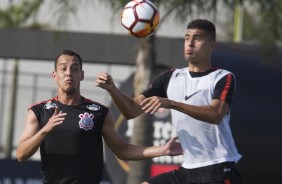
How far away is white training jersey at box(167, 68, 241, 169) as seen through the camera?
716 centimetres

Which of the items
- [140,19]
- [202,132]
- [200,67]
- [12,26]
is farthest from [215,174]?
[12,26]

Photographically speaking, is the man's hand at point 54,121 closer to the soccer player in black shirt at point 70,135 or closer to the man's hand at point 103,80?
the soccer player in black shirt at point 70,135

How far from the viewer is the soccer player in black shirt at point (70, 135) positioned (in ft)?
22.1

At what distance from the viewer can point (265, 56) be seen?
42.4 ft

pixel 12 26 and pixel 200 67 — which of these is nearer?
pixel 200 67

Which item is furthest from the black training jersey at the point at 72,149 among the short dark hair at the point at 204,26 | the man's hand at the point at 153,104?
the short dark hair at the point at 204,26

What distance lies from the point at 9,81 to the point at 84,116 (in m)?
17.4

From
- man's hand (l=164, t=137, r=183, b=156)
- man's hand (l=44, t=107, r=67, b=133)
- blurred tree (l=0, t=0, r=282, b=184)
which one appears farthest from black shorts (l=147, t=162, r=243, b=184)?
blurred tree (l=0, t=0, r=282, b=184)

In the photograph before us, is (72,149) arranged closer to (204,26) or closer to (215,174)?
(215,174)

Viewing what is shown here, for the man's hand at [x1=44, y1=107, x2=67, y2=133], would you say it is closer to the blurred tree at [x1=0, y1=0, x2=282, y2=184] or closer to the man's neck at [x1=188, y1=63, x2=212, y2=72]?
the man's neck at [x1=188, y1=63, x2=212, y2=72]

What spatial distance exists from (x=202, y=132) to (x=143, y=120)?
540 cm

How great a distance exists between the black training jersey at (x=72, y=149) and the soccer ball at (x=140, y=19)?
1.29 meters

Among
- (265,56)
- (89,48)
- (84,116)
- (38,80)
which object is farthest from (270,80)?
(38,80)

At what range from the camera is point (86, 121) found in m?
6.80
